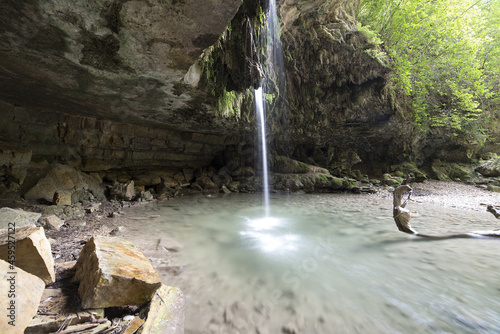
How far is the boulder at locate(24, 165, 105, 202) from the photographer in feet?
18.8

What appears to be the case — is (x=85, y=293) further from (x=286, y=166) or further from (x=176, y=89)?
(x=286, y=166)

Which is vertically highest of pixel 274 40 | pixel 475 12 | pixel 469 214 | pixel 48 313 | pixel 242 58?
pixel 475 12

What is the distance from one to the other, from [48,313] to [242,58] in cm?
627

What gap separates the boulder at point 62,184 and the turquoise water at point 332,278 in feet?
11.0

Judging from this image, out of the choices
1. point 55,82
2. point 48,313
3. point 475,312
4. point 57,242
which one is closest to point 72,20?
point 55,82

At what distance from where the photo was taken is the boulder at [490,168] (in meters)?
12.6

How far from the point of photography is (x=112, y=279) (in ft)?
5.66

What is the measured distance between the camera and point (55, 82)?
489 centimetres

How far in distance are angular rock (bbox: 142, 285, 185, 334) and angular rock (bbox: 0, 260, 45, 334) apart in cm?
76

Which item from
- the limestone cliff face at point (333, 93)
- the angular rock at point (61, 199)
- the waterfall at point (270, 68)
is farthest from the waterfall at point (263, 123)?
the angular rock at point (61, 199)

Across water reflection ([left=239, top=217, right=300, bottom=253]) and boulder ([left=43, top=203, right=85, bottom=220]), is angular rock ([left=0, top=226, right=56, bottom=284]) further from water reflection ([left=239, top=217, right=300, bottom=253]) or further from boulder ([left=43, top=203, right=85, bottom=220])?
boulder ([left=43, top=203, right=85, bottom=220])

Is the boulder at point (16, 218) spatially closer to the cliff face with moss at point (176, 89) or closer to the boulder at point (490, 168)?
the cliff face with moss at point (176, 89)

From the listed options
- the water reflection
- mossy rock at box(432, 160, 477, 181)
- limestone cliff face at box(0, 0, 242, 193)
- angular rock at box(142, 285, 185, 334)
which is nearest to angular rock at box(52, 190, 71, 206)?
limestone cliff face at box(0, 0, 242, 193)

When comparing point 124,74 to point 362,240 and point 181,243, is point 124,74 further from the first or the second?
point 362,240
